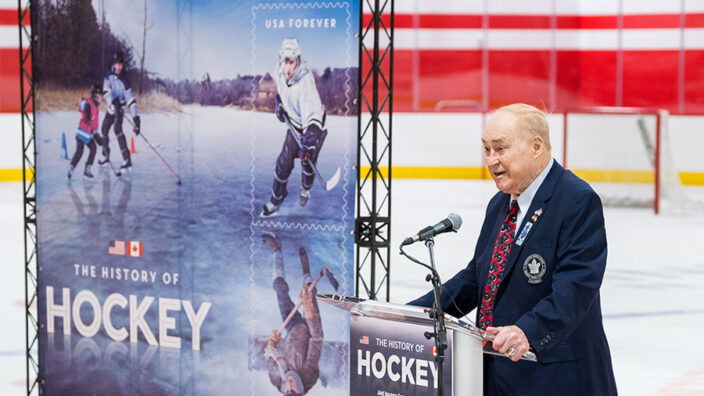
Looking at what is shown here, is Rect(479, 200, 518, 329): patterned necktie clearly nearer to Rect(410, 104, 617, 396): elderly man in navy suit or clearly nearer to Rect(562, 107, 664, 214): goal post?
Rect(410, 104, 617, 396): elderly man in navy suit

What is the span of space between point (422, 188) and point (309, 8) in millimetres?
13493

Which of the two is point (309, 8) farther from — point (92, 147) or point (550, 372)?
point (550, 372)

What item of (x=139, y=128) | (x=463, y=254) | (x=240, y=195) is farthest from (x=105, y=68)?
(x=463, y=254)

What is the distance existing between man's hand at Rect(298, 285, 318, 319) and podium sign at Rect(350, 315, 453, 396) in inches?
58.7

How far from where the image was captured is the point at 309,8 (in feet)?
16.0

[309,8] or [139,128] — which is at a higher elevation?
[309,8]

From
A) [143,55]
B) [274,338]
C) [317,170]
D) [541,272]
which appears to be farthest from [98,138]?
[541,272]

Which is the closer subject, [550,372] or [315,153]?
[550,372]

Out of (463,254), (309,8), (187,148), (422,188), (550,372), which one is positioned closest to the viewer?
(550,372)

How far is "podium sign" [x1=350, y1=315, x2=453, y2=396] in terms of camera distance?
10.8 ft

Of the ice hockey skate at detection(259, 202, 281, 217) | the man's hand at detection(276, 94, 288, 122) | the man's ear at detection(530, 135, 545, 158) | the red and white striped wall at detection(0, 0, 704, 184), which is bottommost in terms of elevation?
the ice hockey skate at detection(259, 202, 281, 217)

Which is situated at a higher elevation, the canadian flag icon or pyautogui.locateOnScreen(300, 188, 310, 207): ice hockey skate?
pyautogui.locateOnScreen(300, 188, 310, 207): ice hockey skate

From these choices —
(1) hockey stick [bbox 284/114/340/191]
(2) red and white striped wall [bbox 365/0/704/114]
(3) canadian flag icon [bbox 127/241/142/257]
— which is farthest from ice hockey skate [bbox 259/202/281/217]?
(2) red and white striped wall [bbox 365/0/704/114]

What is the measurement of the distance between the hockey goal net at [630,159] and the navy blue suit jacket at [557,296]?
12839 mm
